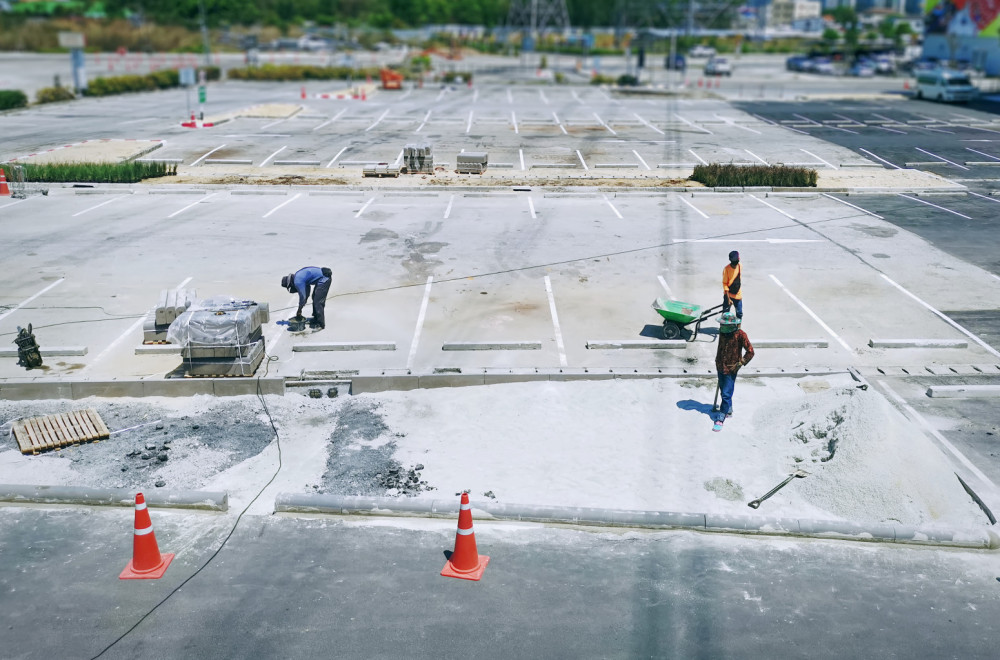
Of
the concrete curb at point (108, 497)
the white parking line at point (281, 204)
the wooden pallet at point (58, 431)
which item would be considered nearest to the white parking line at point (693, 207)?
the white parking line at point (281, 204)

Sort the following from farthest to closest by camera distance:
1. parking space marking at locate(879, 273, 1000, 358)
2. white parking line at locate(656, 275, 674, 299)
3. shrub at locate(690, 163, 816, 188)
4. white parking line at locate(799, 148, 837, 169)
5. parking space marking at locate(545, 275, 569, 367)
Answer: white parking line at locate(799, 148, 837, 169) → shrub at locate(690, 163, 816, 188) → white parking line at locate(656, 275, 674, 299) → parking space marking at locate(879, 273, 1000, 358) → parking space marking at locate(545, 275, 569, 367)

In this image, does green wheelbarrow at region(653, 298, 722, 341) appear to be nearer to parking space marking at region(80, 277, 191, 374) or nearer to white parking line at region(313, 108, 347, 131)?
parking space marking at region(80, 277, 191, 374)

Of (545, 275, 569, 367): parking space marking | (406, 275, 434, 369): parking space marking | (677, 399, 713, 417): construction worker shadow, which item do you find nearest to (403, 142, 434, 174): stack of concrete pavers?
(406, 275, 434, 369): parking space marking

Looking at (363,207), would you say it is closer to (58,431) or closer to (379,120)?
(58,431)

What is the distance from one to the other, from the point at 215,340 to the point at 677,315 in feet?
23.9

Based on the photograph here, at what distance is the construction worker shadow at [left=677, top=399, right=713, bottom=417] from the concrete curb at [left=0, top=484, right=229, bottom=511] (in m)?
6.24

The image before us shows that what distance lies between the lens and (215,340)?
12.2 metres

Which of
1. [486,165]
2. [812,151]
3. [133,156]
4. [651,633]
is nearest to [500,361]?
[651,633]

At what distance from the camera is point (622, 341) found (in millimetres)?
13906

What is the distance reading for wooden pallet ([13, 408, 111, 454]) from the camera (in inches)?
419

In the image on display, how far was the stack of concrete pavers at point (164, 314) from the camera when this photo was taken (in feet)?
44.8

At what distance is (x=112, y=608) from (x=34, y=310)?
9.60 meters

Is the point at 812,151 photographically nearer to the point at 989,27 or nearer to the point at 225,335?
the point at 225,335

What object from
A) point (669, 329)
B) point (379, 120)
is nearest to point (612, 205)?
point (669, 329)
